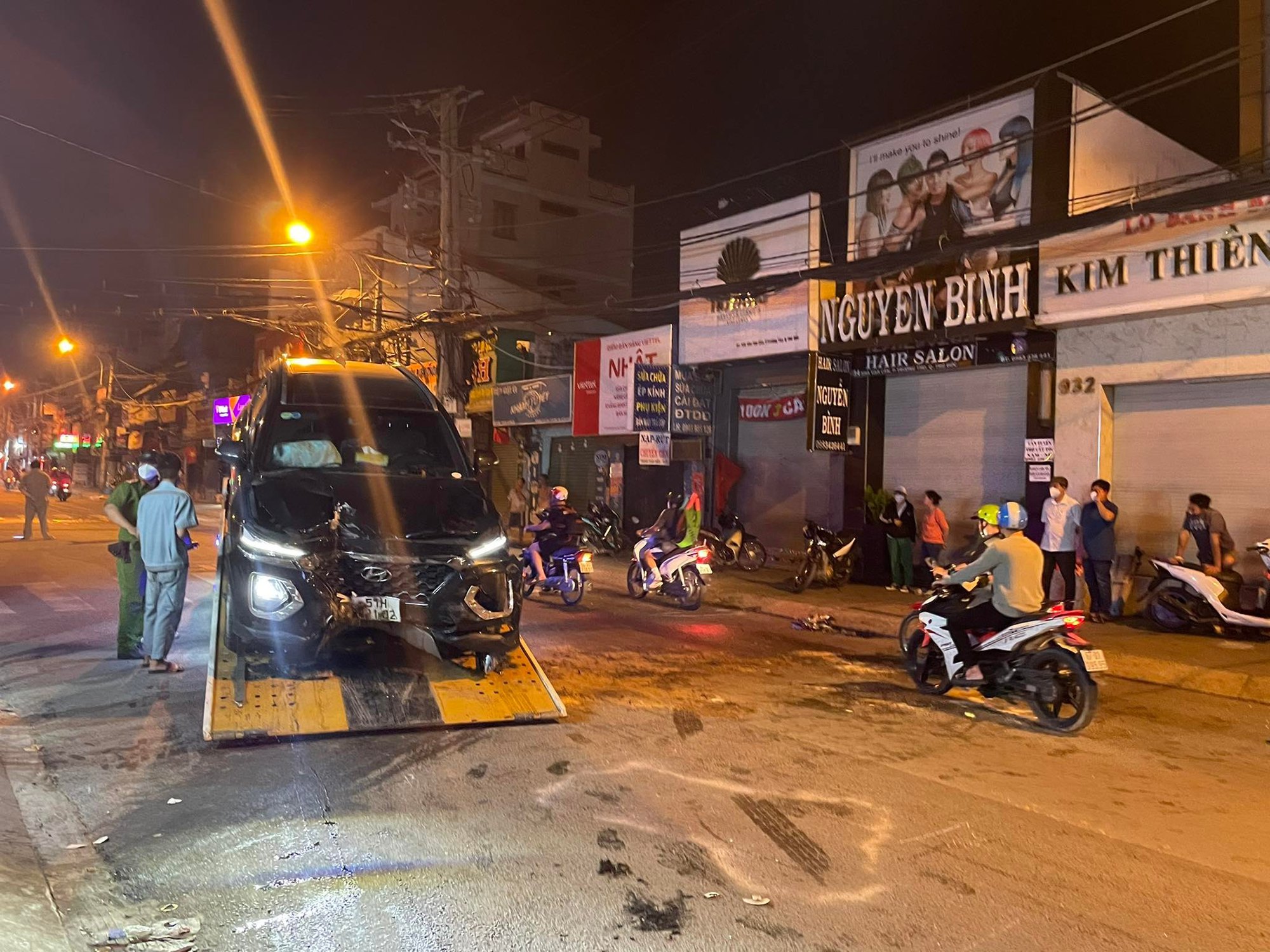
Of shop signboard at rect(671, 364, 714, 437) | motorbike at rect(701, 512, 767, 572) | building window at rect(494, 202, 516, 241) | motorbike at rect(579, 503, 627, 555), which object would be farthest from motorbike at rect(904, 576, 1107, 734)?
building window at rect(494, 202, 516, 241)

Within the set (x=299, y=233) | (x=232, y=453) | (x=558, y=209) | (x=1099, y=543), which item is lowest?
(x=1099, y=543)

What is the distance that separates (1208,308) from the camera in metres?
11.2

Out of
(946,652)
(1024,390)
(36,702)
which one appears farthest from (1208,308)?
(36,702)

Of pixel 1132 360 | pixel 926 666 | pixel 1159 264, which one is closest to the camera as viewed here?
pixel 926 666

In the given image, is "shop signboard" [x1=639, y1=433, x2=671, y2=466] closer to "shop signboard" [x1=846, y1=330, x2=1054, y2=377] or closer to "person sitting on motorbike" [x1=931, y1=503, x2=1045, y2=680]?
"shop signboard" [x1=846, y1=330, x2=1054, y2=377]

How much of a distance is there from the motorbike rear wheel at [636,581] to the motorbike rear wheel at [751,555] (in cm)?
348

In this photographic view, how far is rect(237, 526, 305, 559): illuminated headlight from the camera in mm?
6293

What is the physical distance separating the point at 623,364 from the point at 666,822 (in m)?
15.3

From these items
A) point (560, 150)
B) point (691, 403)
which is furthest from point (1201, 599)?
point (560, 150)

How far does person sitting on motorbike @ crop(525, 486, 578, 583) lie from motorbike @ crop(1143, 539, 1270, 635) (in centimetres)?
743

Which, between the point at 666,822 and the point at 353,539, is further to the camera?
the point at 353,539

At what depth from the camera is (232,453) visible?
7422mm

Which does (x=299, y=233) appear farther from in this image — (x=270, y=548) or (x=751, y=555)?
(x=270, y=548)

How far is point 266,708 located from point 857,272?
10.4 m
